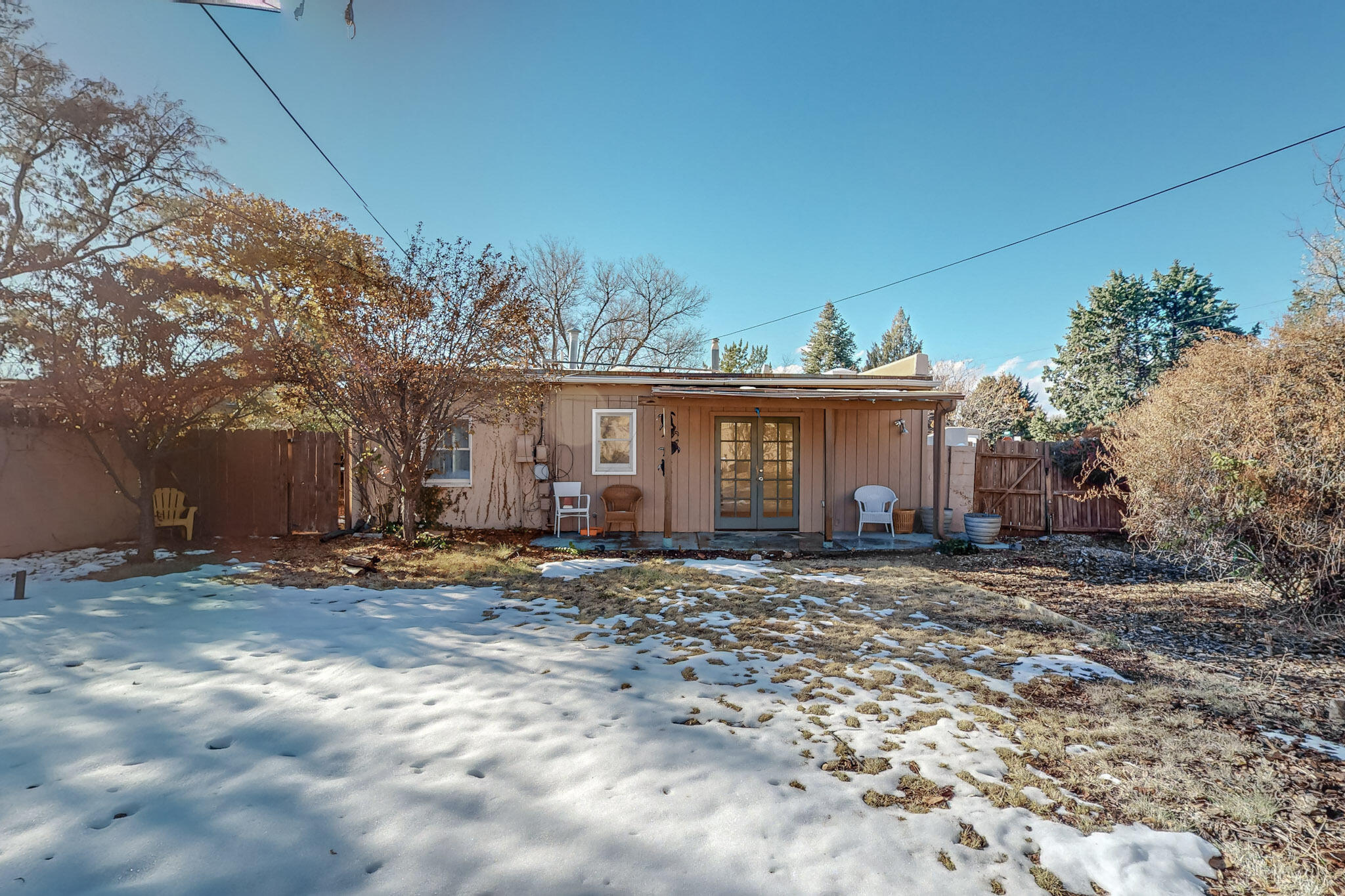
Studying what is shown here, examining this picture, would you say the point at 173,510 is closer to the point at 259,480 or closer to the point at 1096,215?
the point at 259,480

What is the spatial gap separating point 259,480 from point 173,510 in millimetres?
1001

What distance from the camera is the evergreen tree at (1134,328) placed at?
19.1 m

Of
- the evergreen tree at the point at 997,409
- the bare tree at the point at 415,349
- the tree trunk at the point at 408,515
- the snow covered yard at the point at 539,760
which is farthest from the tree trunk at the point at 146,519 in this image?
the evergreen tree at the point at 997,409

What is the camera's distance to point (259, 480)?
789 cm

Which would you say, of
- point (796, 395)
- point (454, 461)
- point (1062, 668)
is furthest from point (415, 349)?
point (1062, 668)

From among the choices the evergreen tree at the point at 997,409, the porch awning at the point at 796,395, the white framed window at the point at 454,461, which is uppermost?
Result: the evergreen tree at the point at 997,409

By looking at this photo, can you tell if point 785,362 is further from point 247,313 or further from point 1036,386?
point 247,313

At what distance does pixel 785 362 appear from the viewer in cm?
3159

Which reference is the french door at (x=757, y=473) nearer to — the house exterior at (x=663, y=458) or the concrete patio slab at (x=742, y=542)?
the house exterior at (x=663, y=458)

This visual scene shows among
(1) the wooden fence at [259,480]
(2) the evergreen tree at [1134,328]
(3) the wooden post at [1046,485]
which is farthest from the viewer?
(2) the evergreen tree at [1134,328]

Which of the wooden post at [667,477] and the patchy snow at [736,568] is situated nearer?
the patchy snow at [736,568]

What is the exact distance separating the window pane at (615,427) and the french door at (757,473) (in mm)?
1461

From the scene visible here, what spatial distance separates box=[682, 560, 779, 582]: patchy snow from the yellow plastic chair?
6809 millimetres

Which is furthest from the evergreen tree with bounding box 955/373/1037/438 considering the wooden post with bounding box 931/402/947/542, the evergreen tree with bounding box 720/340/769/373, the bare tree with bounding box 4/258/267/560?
the bare tree with bounding box 4/258/267/560
